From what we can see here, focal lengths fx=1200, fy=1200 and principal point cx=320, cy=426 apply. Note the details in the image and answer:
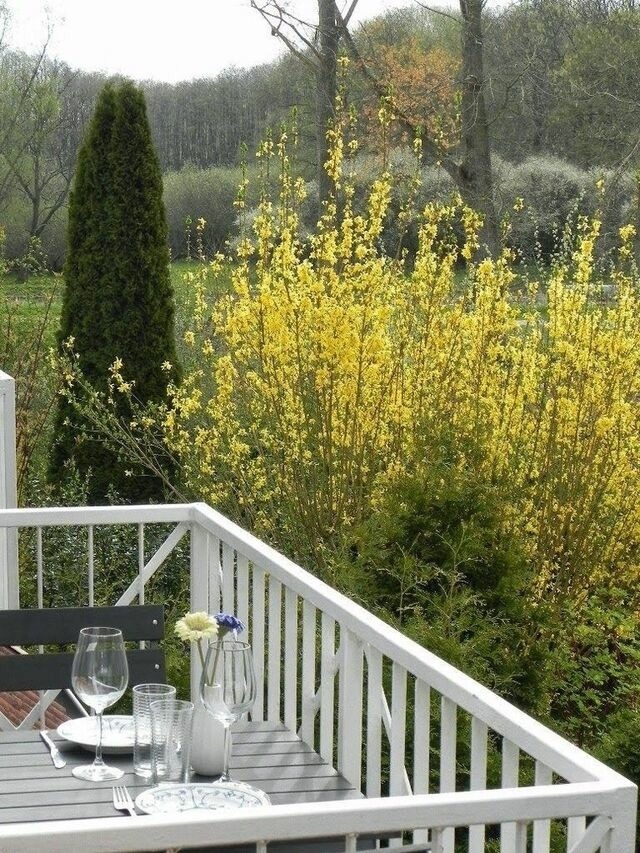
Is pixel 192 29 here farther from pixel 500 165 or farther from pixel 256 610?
pixel 256 610

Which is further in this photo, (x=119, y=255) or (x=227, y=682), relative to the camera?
(x=119, y=255)

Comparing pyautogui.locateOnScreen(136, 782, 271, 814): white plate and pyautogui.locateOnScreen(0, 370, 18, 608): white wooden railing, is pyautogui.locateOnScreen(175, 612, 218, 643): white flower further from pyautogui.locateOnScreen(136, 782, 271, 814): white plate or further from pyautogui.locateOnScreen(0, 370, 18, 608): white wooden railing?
pyautogui.locateOnScreen(0, 370, 18, 608): white wooden railing

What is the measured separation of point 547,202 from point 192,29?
5406 millimetres

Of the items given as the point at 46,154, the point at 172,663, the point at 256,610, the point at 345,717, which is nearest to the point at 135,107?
the point at 172,663

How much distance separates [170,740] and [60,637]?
95 cm

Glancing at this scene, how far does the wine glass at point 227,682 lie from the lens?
2061 mm

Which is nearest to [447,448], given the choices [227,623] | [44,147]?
[227,623]

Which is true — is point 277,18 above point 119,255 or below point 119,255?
above

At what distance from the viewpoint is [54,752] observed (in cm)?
231

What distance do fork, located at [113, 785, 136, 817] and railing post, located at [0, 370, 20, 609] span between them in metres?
2.67

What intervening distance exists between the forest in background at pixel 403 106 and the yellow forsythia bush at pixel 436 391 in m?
6.86

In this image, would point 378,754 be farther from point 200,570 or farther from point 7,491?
point 7,491

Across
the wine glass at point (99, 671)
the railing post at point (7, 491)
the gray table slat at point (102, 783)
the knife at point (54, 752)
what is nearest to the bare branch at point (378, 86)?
the railing post at point (7, 491)

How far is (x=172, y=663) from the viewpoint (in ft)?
14.1
